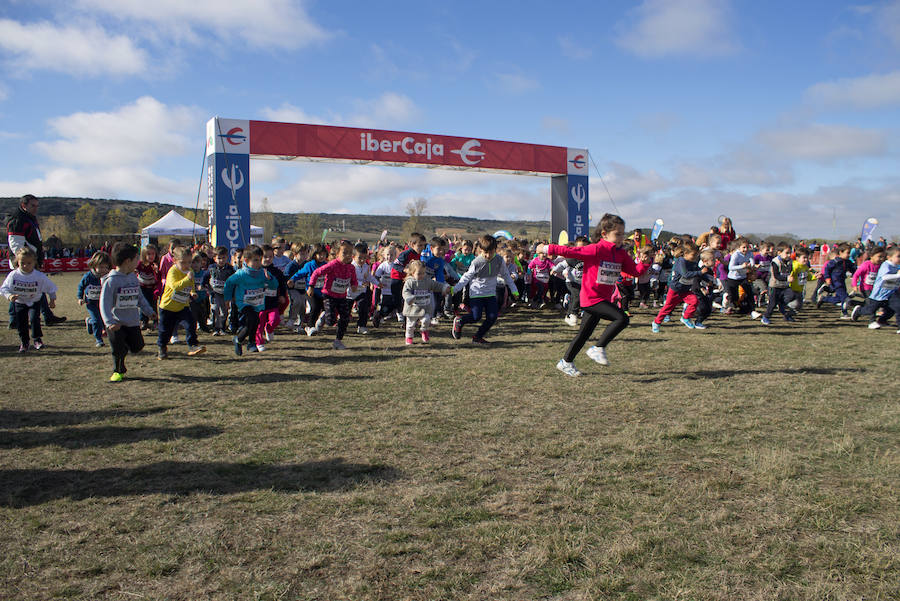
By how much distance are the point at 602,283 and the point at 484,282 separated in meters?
3.04

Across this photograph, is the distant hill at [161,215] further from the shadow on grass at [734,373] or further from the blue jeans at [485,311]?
the shadow on grass at [734,373]

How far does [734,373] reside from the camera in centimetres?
738

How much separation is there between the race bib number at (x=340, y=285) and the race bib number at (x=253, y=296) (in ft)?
4.05

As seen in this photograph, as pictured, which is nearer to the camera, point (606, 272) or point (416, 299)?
point (606, 272)

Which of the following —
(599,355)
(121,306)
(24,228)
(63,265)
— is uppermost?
(63,265)

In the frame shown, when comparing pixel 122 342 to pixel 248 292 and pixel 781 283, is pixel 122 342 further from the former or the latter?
pixel 781 283

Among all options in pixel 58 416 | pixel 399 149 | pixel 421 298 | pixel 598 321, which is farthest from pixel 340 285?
pixel 399 149

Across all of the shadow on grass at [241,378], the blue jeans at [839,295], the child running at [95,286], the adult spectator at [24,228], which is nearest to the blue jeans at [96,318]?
the child running at [95,286]

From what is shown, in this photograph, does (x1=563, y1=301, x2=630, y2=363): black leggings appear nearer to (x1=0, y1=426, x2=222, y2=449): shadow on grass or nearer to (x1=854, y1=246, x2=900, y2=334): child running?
(x1=0, y1=426, x2=222, y2=449): shadow on grass

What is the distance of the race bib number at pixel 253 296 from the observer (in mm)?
8750

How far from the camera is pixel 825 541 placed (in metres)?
3.10

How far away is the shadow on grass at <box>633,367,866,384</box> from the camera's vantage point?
7133mm

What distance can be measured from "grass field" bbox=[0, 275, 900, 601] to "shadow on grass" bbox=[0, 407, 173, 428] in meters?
0.04

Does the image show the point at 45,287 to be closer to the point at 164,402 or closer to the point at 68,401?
the point at 68,401
